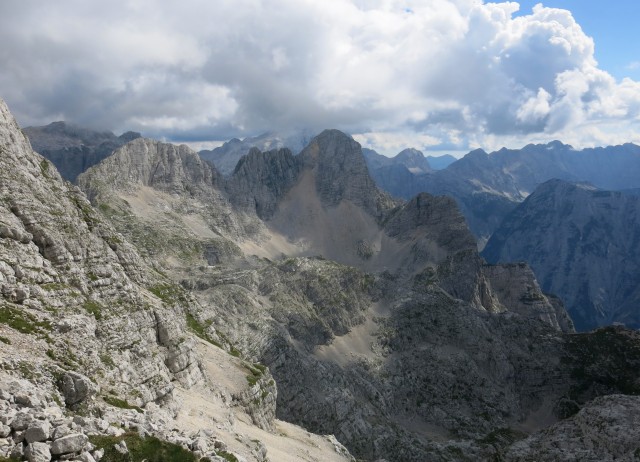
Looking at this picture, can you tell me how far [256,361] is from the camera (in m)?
121

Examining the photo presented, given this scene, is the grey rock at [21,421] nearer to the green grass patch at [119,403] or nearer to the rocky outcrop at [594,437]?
the green grass patch at [119,403]

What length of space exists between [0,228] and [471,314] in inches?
6780

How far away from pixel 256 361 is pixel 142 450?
9097cm

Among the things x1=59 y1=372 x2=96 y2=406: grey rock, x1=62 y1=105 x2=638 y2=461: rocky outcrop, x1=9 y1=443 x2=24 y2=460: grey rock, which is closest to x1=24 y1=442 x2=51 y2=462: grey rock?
x1=9 y1=443 x2=24 y2=460: grey rock

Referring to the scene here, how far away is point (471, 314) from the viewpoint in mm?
187625

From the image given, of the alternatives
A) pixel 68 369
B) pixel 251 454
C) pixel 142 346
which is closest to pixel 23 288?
pixel 68 369

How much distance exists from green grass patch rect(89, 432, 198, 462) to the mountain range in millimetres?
179

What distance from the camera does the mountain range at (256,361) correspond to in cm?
3769

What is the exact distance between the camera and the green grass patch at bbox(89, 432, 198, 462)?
96.8 ft

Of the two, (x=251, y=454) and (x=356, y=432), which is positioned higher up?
(x=251, y=454)

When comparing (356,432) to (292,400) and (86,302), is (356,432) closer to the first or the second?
(292,400)

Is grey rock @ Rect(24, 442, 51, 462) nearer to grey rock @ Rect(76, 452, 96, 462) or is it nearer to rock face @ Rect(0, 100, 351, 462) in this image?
rock face @ Rect(0, 100, 351, 462)

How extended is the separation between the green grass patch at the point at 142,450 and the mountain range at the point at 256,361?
7.0 inches

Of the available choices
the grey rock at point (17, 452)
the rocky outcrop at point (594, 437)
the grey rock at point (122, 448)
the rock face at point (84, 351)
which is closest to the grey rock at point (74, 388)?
the rock face at point (84, 351)
